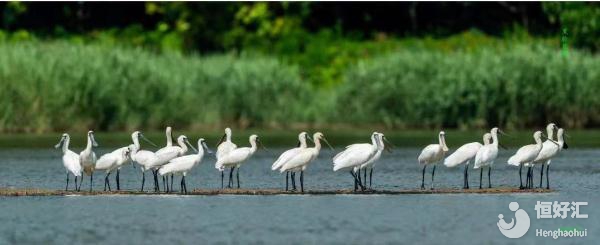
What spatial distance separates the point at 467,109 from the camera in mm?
46844

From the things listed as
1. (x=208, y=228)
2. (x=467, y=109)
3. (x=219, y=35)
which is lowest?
(x=208, y=228)

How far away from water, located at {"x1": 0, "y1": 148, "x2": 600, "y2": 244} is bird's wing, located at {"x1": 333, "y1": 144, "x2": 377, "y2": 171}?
0.53 m

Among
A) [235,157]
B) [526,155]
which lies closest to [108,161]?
[235,157]

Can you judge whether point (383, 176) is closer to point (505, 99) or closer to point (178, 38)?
point (505, 99)

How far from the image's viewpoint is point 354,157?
25953 millimetres

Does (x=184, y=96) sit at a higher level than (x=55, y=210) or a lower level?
higher

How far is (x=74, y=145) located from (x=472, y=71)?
12.1 m

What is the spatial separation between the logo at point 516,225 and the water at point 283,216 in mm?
119

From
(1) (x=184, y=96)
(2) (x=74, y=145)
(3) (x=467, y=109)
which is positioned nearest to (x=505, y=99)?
(3) (x=467, y=109)

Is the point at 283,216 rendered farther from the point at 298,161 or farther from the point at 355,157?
the point at 355,157

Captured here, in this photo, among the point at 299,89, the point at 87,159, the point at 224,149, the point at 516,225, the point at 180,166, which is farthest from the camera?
the point at 299,89

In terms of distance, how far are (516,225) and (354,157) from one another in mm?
4639

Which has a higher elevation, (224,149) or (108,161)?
(224,149)

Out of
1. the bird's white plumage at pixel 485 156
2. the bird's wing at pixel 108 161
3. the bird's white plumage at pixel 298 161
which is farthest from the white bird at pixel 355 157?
the bird's wing at pixel 108 161
